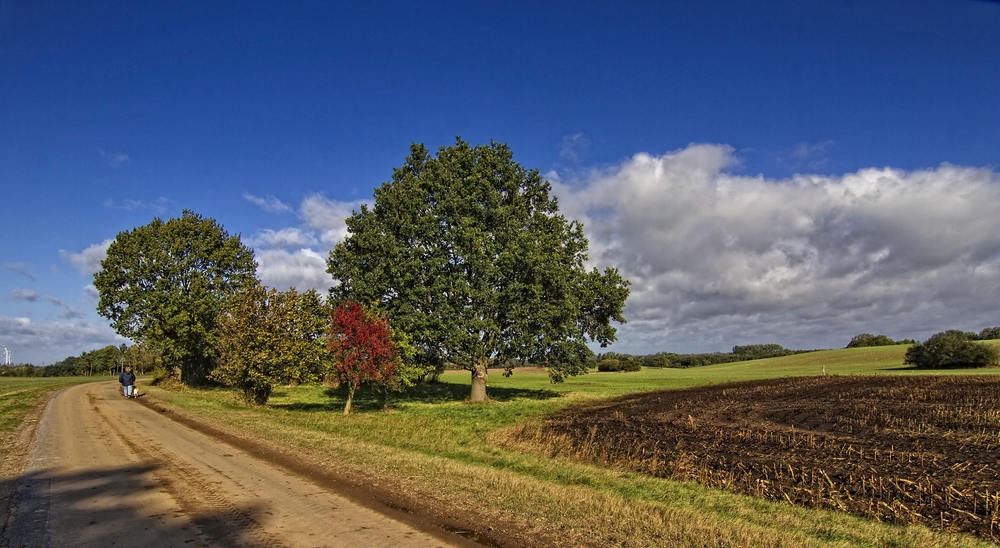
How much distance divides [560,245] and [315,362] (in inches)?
724

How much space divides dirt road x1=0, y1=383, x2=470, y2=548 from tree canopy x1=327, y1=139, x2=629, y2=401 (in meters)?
19.1

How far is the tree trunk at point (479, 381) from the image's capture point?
3716 cm

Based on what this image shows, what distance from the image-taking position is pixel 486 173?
3753cm

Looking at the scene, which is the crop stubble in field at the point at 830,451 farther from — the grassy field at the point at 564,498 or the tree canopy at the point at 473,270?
the tree canopy at the point at 473,270

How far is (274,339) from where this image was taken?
29.4 meters

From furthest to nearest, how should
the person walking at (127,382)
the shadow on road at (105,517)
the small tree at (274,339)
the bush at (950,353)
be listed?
the bush at (950,353), the person walking at (127,382), the small tree at (274,339), the shadow on road at (105,517)

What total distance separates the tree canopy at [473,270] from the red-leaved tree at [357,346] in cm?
428

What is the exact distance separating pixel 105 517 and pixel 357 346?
18800mm

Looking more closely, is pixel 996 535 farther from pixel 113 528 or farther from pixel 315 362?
pixel 315 362

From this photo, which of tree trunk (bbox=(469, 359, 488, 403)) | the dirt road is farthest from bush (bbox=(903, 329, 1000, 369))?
the dirt road

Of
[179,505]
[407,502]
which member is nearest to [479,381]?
[407,502]

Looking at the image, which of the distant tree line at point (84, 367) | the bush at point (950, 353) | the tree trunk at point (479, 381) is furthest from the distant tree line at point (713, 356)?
the distant tree line at point (84, 367)

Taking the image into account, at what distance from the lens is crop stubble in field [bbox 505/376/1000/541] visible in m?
10.9

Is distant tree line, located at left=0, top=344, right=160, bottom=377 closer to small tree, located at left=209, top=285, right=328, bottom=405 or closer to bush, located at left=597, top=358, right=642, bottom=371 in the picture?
bush, located at left=597, top=358, right=642, bottom=371
